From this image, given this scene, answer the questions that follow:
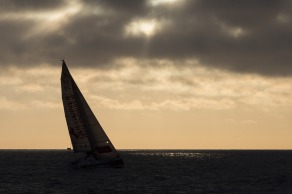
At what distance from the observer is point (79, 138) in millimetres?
75750

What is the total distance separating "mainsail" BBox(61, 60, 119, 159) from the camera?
74.6 meters

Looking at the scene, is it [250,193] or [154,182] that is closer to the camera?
[250,193]

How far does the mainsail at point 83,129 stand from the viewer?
74.6 meters

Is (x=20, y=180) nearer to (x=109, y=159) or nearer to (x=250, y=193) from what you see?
(x=109, y=159)

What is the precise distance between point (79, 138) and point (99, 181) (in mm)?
9134

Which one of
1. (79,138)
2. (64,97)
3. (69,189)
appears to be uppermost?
(64,97)

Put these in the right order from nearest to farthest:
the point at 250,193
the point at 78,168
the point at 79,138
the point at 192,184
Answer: the point at 250,193, the point at 192,184, the point at 79,138, the point at 78,168

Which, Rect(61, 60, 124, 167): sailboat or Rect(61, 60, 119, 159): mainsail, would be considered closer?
Rect(61, 60, 124, 167): sailboat

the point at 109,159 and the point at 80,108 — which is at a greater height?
the point at 80,108

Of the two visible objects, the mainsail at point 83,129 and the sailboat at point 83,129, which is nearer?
the sailboat at point 83,129

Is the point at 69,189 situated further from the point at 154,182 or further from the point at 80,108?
the point at 80,108

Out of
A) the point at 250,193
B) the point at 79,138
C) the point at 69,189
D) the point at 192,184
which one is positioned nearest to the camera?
the point at 250,193

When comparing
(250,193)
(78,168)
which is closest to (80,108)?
(78,168)

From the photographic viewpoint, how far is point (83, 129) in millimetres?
75812
